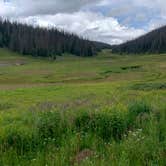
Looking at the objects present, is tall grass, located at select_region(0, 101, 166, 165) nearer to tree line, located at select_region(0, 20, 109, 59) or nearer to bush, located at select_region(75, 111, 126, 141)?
bush, located at select_region(75, 111, 126, 141)

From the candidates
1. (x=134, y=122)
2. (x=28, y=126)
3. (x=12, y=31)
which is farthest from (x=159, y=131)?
(x=12, y=31)

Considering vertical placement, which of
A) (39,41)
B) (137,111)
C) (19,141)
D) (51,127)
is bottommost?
(19,141)

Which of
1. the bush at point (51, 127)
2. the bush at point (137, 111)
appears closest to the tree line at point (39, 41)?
the bush at point (137, 111)

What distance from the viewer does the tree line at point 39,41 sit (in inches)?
6137

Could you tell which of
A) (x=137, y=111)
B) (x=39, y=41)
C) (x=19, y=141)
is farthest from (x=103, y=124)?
(x=39, y=41)

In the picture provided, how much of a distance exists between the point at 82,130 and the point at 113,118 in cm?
73

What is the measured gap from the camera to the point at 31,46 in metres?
156

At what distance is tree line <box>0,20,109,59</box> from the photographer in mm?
155875

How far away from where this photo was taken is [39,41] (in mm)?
159875

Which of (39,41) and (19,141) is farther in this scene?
(39,41)

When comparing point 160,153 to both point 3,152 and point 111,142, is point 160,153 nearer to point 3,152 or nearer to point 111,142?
point 111,142

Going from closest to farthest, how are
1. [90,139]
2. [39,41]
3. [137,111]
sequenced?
1. [90,139]
2. [137,111]
3. [39,41]

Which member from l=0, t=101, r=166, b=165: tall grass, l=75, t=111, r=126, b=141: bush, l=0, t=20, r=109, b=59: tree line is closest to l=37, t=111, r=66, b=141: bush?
l=0, t=101, r=166, b=165: tall grass

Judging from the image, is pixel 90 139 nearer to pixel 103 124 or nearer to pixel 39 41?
pixel 103 124
